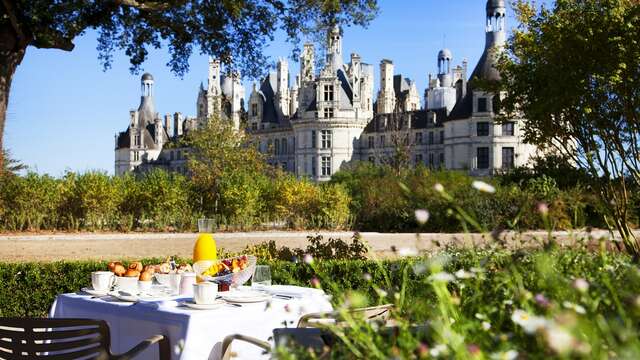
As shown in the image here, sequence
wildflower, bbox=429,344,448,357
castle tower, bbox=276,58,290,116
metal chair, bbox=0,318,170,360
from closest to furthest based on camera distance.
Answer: wildflower, bbox=429,344,448,357
metal chair, bbox=0,318,170,360
castle tower, bbox=276,58,290,116

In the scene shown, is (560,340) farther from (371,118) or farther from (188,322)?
(371,118)

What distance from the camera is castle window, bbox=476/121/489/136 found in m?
48.0

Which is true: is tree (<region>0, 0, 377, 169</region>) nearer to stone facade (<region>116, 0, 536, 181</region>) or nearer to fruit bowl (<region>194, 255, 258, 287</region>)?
fruit bowl (<region>194, 255, 258, 287</region>)

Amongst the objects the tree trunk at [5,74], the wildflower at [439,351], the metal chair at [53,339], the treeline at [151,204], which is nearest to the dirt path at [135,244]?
the treeline at [151,204]

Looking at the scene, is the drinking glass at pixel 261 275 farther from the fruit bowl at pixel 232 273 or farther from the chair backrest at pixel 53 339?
the chair backrest at pixel 53 339

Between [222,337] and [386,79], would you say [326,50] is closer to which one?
[222,337]

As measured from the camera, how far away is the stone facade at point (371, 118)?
48156 millimetres

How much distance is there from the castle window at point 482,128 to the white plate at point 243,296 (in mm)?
45153

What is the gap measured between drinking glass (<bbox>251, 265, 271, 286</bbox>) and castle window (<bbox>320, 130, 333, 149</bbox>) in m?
51.8

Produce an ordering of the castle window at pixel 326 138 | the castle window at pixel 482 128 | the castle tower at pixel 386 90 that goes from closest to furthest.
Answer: the castle window at pixel 482 128 < the castle window at pixel 326 138 < the castle tower at pixel 386 90

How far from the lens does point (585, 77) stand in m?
11.5

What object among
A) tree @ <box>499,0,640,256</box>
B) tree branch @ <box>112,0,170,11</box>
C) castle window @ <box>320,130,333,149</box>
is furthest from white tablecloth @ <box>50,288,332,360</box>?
castle window @ <box>320,130,333,149</box>

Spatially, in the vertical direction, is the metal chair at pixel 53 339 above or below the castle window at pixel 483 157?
below

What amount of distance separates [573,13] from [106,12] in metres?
7.28
